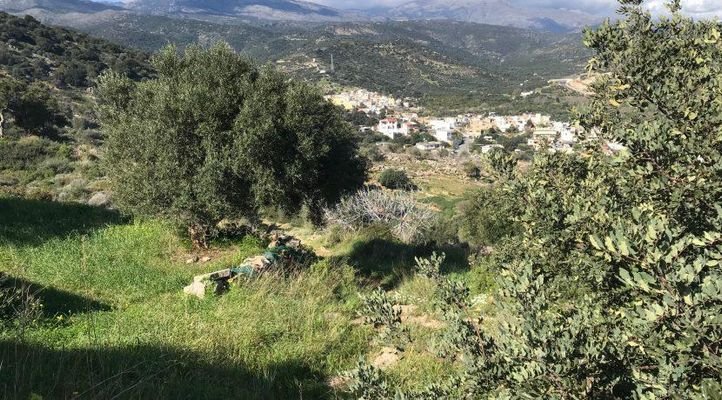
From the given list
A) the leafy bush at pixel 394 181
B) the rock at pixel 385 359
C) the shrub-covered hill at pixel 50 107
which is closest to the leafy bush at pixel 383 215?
the rock at pixel 385 359

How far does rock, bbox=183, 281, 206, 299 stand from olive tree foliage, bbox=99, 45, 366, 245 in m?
1.65

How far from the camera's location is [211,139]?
397 inches

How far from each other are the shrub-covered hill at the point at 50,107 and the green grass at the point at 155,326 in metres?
9.95

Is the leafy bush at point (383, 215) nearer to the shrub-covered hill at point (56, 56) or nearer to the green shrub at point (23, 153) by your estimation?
the green shrub at point (23, 153)

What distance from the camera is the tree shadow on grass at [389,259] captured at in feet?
40.9

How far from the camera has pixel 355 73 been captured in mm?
167875

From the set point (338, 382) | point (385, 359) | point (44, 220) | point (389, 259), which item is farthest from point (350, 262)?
point (44, 220)

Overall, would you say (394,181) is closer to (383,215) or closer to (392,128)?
(383,215)

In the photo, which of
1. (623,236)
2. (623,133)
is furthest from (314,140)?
(623,236)

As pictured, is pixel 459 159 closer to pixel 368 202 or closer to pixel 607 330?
pixel 368 202

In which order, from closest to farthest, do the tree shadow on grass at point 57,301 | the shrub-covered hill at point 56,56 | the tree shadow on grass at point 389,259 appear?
1. the tree shadow on grass at point 57,301
2. the tree shadow on grass at point 389,259
3. the shrub-covered hill at point 56,56

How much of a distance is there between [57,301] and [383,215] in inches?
566

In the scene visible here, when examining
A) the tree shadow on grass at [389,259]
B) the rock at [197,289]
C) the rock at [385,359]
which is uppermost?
the rock at [385,359]

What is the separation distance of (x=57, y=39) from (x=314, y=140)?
7929 centimetres
